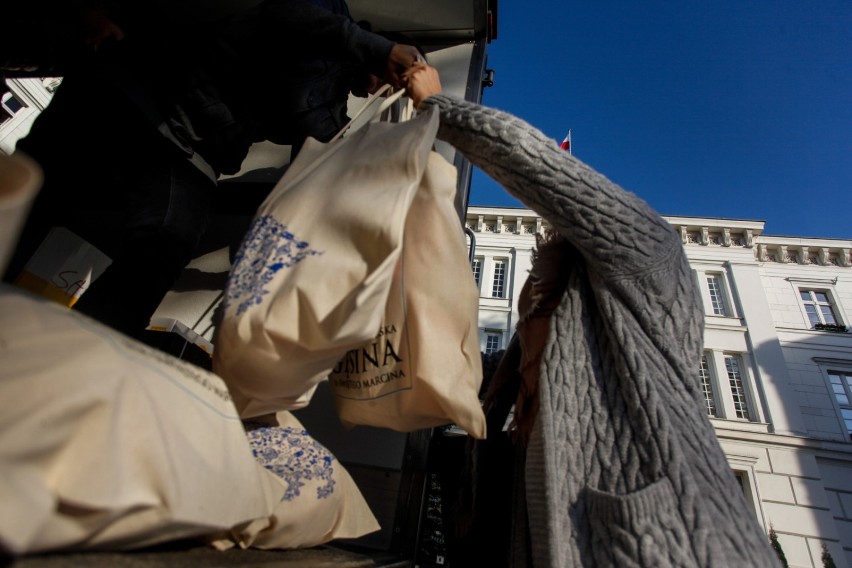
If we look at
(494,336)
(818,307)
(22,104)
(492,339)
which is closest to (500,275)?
(494,336)

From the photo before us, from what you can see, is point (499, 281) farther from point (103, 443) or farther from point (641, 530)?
point (103, 443)

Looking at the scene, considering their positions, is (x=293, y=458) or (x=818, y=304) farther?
(x=818, y=304)

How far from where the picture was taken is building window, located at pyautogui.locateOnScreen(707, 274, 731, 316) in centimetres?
1257

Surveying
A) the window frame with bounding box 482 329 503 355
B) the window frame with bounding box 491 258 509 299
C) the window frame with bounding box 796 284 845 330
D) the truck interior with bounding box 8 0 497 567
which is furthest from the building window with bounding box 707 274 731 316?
the truck interior with bounding box 8 0 497 567

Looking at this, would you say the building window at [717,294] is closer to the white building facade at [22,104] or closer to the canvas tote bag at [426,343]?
the canvas tote bag at [426,343]

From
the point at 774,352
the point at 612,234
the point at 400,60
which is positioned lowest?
the point at 612,234

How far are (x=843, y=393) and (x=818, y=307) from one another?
277 cm

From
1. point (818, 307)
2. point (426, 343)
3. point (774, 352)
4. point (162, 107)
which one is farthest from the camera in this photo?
point (818, 307)

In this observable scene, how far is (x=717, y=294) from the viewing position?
1304 centimetres

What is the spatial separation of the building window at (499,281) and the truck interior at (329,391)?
11.6 meters

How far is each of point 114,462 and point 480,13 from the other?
2.23 metres

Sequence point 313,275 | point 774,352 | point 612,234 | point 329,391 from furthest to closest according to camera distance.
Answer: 1. point 774,352
2. point 329,391
3. point 612,234
4. point 313,275

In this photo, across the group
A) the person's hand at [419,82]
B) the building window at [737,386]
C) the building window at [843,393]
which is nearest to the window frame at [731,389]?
the building window at [737,386]

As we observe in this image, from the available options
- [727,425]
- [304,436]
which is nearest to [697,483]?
[304,436]
